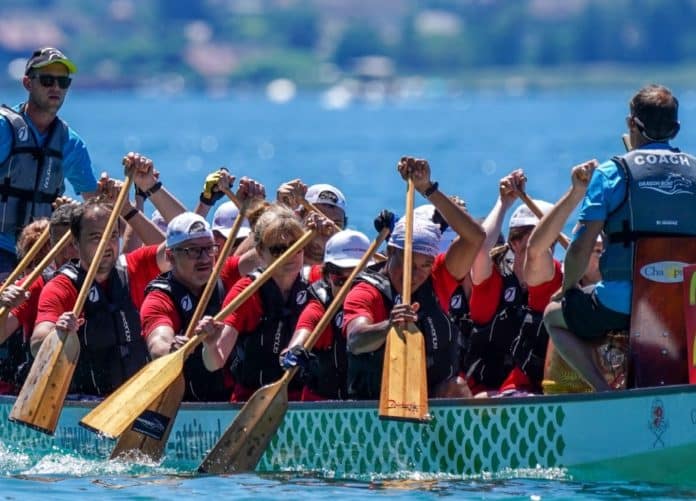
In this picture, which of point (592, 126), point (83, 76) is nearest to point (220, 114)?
point (592, 126)

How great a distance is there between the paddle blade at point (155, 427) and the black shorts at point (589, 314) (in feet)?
7.55

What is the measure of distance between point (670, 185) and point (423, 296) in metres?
1.58

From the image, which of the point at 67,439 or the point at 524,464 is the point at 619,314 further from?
the point at 67,439

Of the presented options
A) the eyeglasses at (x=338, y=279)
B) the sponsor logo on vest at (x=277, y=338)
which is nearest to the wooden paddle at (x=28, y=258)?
the sponsor logo on vest at (x=277, y=338)

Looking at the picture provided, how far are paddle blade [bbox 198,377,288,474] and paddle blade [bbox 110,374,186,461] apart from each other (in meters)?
0.36

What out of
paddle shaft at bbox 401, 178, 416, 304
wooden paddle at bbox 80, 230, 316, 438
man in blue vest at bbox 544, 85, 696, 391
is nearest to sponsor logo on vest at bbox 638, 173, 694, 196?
man in blue vest at bbox 544, 85, 696, 391

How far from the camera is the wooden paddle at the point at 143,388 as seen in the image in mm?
10172

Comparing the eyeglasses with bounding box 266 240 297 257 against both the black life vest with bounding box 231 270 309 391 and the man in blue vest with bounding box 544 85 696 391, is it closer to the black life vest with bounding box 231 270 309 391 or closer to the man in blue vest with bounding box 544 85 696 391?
the black life vest with bounding box 231 270 309 391

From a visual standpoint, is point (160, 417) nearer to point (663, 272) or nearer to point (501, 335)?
point (501, 335)

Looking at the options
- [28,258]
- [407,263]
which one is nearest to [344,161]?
[28,258]

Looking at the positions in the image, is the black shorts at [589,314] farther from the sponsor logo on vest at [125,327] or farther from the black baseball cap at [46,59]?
the black baseball cap at [46,59]

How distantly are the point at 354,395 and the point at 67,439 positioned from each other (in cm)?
191

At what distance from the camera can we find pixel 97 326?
1102 centimetres

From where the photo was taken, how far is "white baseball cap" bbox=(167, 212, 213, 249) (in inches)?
424
